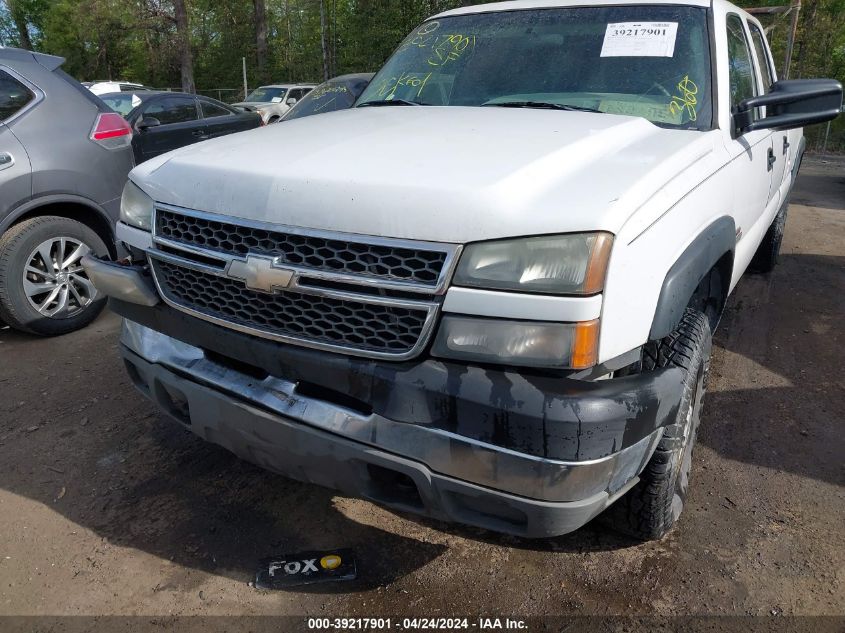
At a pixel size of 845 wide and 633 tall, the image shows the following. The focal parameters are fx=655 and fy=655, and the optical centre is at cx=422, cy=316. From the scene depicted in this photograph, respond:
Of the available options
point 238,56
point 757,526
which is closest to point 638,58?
point 757,526

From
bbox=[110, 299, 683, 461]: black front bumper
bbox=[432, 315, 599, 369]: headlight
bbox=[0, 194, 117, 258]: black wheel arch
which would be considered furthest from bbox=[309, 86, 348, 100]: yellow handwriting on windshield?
bbox=[432, 315, 599, 369]: headlight

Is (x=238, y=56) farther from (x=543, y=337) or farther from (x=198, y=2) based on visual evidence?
(x=543, y=337)

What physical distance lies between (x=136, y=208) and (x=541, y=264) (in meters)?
1.50

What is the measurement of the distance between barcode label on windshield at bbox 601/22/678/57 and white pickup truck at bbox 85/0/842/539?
0.32 m

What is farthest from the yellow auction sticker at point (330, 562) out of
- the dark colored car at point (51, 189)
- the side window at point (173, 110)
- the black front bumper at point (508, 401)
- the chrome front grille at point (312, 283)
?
the side window at point (173, 110)

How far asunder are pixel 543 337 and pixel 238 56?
38853mm

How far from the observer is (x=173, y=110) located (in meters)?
7.78

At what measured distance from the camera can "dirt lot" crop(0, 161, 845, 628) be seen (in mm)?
2180

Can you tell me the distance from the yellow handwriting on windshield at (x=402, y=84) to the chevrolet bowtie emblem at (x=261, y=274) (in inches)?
68.5

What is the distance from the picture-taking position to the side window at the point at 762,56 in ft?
12.8

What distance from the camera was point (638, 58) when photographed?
2811 mm

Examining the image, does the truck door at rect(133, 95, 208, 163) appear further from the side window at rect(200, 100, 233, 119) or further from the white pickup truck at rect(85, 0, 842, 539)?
the white pickup truck at rect(85, 0, 842, 539)

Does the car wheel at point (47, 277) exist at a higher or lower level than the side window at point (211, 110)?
lower

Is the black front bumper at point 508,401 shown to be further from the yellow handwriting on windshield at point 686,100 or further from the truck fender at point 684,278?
the yellow handwriting on windshield at point 686,100
